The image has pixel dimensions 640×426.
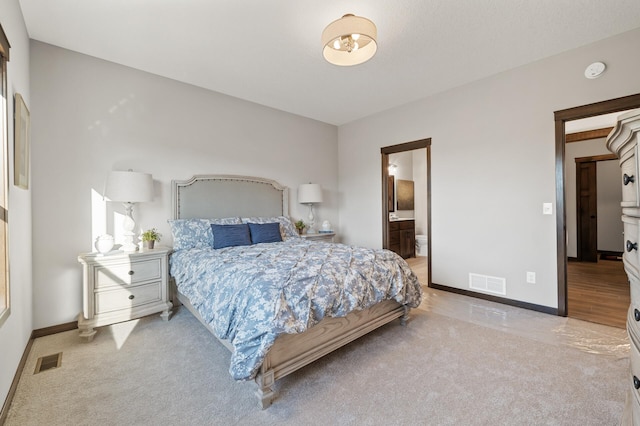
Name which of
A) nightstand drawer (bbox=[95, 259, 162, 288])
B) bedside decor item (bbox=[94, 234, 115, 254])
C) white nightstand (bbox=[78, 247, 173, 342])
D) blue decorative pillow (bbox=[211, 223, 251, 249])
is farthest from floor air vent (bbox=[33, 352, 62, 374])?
blue decorative pillow (bbox=[211, 223, 251, 249])

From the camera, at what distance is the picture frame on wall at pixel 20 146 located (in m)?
1.96

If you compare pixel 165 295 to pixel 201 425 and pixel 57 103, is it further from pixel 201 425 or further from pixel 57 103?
pixel 57 103

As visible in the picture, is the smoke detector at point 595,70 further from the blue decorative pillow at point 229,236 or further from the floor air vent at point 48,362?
the floor air vent at point 48,362

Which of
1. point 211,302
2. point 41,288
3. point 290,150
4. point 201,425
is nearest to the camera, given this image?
point 201,425

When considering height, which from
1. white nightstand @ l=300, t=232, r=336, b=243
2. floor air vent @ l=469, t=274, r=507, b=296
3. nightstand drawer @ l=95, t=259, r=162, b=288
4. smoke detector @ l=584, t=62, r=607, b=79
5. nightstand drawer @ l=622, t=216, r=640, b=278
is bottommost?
floor air vent @ l=469, t=274, r=507, b=296

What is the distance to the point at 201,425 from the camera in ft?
4.97

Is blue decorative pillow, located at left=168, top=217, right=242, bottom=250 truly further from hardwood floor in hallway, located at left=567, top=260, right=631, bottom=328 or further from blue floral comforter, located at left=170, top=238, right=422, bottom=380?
hardwood floor in hallway, located at left=567, top=260, right=631, bottom=328

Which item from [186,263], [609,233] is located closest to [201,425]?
[186,263]

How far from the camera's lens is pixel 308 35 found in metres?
2.55

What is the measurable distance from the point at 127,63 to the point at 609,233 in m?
8.57

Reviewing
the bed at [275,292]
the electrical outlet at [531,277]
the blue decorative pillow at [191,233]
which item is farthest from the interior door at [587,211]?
the blue decorative pillow at [191,233]

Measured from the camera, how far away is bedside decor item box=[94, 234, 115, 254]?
8.72 ft

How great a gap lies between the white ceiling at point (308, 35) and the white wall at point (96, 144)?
0.76 ft

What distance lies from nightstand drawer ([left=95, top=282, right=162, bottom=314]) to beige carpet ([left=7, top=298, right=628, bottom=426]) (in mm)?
296
